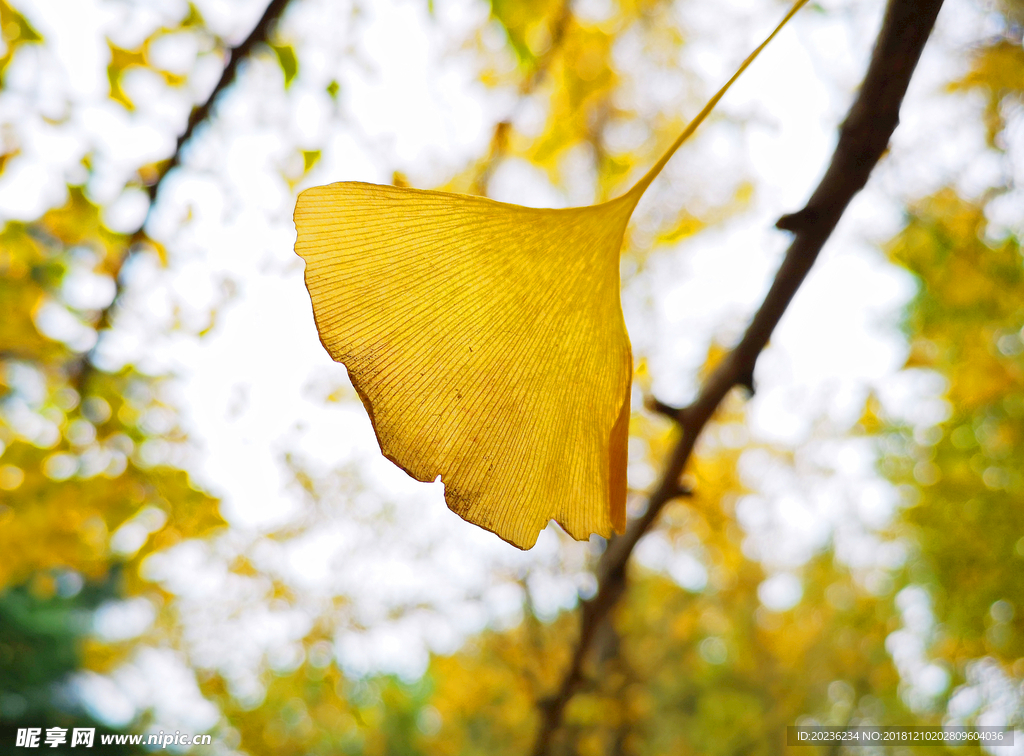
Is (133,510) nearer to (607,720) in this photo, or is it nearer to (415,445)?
(415,445)

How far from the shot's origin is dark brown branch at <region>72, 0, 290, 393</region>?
0.84 metres

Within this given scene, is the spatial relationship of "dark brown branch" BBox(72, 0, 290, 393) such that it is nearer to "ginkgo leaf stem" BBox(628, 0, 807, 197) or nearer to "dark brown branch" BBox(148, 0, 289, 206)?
"dark brown branch" BBox(148, 0, 289, 206)

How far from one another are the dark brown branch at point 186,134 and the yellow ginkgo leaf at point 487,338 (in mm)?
701

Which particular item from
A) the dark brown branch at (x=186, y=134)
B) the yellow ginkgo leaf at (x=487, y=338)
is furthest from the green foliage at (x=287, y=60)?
the yellow ginkgo leaf at (x=487, y=338)

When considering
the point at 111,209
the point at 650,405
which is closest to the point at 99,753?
the point at 111,209

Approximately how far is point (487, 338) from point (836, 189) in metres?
0.25

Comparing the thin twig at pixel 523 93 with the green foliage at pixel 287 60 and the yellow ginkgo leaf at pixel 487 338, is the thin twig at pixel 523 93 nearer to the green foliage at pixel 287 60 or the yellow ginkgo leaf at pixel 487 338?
the green foliage at pixel 287 60

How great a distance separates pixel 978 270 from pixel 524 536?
1314 millimetres

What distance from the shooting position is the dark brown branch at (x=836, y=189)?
0.32m

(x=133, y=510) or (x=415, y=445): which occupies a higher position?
(x=415, y=445)

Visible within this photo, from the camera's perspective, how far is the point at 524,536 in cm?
31

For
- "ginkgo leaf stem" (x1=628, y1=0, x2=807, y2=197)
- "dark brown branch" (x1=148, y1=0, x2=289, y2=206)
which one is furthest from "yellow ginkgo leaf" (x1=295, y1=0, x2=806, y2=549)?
"dark brown branch" (x1=148, y1=0, x2=289, y2=206)

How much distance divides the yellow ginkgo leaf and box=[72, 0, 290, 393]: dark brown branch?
2.30 ft

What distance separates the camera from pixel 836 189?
379 millimetres
